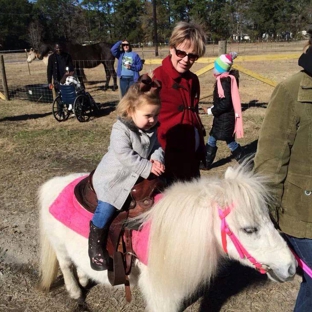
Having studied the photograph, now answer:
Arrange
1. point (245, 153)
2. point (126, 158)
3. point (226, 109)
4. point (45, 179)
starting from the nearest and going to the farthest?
point (126, 158)
point (45, 179)
point (226, 109)
point (245, 153)

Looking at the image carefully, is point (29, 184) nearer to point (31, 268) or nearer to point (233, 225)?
point (31, 268)

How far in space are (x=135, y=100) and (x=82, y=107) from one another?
622 centimetres

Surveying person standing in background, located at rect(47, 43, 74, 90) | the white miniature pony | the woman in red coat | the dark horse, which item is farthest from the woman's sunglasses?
the dark horse

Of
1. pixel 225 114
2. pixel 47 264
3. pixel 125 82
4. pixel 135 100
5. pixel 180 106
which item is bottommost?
pixel 47 264

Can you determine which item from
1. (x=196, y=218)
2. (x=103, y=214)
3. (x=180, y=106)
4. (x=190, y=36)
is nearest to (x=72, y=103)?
(x=180, y=106)

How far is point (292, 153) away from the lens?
60.6 inches

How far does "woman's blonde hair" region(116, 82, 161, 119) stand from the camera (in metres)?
1.77

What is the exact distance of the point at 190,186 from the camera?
1629 millimetres

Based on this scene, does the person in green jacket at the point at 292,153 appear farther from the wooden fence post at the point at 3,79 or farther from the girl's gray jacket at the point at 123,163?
the wooden fence post at the point at 3,79

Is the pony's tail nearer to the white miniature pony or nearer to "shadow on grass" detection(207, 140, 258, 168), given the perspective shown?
the white miniature pony

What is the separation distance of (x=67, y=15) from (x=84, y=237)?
221 ft

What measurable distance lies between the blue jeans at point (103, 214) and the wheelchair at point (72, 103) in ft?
19.4

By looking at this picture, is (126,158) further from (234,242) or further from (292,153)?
(292,153)

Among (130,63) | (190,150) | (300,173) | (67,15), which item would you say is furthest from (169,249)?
(67,15)
